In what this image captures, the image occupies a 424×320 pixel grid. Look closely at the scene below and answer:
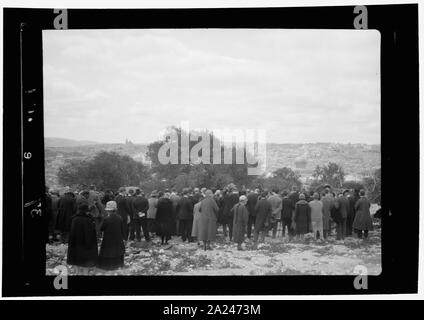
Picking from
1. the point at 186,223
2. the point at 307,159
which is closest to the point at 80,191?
the point at 186,223

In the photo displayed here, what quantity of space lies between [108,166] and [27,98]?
1.74 meters

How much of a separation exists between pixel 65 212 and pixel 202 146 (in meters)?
2.54

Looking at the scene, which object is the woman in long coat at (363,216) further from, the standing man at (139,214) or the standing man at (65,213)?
the standing man at (65,213)

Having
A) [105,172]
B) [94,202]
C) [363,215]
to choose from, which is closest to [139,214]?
[94,202]

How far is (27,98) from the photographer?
836 cm

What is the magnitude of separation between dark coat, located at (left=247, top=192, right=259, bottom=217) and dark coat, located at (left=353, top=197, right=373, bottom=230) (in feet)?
5.66

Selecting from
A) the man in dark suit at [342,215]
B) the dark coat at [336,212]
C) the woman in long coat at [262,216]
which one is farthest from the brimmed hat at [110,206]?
the man in dark suit at [342,215]

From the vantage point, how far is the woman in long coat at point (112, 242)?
27.2ft

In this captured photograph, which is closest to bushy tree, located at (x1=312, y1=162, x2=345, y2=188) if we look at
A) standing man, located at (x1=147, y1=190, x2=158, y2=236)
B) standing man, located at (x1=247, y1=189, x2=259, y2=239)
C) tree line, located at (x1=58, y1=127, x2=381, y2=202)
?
tree line, located at (x1=58, y1=127, x2=381, y2=202)

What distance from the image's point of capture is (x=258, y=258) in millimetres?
8547

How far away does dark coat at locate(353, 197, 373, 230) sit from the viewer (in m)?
8.58

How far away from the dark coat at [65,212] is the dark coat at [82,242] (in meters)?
0.10

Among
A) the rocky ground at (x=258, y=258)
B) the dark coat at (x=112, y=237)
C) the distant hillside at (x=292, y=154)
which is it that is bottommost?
the rocky ground at (x=258, y=258)
